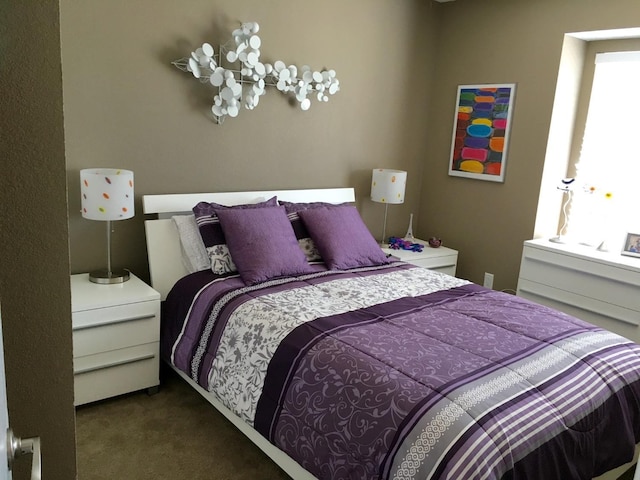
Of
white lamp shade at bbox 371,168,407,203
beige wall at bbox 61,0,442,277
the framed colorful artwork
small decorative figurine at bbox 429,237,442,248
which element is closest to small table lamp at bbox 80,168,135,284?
beige wall at bbox 61,0,442,277

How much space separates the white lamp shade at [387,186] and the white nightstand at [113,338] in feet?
6.10

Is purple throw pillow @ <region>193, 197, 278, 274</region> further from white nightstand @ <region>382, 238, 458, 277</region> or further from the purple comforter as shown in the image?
white nightstand @ <region>382, 238, 458, 277</region>

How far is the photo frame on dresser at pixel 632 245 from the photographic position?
136 inches

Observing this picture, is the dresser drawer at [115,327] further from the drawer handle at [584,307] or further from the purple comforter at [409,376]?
the drawer handle at [584,307]

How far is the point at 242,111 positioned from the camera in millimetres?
3348

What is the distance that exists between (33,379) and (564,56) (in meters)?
3.69

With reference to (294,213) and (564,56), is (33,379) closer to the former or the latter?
(294,213)

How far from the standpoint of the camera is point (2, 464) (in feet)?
2.33

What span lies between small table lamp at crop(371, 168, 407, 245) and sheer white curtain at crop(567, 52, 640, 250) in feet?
4.16

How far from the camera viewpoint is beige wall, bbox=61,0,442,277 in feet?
9.24

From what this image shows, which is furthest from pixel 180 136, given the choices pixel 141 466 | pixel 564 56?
pixel 564 56

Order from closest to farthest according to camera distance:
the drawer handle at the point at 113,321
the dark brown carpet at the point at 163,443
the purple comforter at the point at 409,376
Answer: the purple comforter at the point at 409,376 → the dark brown carpet at the point at 163,443 → the drawer handle at the point at 113,321

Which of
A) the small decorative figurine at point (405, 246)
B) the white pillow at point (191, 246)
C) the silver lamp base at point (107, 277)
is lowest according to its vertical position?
the silver lamp base at point (107, 277)

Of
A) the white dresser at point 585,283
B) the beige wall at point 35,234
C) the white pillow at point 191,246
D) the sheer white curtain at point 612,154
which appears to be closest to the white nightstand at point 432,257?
the white dresser at point 585,283
